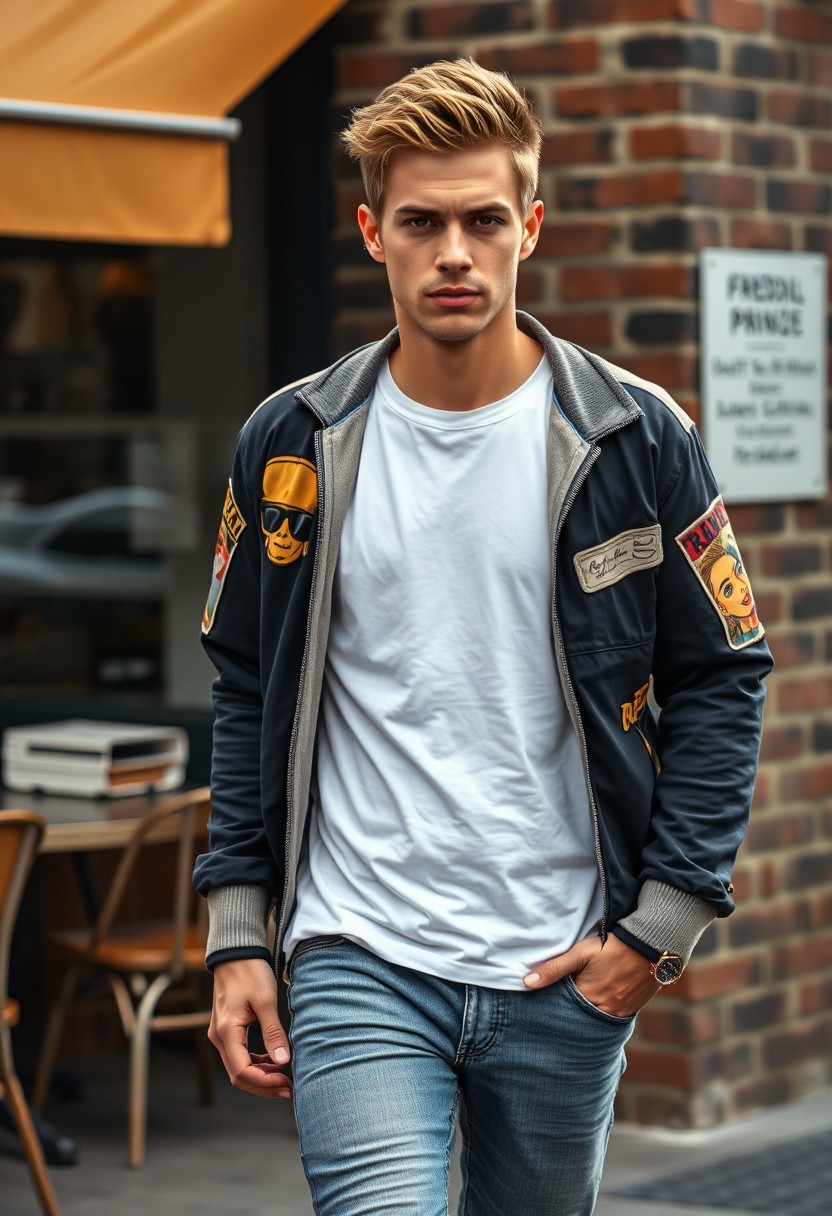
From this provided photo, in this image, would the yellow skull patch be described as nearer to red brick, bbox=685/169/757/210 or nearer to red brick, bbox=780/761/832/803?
red brick, bbox=685/169/757/210

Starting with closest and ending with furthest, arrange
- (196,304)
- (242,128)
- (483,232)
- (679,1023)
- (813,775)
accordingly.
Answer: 1. (483,232)
2. (679,1023)
3. (813,775)
4. (242,128)
5. (196,304)

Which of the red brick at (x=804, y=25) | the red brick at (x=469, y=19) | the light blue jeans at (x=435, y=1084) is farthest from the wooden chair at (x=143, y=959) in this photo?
the light blue jeans at (x=435, y=1084)

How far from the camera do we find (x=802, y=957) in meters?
6.06

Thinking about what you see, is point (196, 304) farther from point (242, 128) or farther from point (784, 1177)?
point (784, 1177)

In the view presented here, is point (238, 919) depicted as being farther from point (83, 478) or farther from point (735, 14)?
point (83, 478)

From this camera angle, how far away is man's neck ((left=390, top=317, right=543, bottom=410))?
2793 mm

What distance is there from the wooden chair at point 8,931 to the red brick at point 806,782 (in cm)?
202

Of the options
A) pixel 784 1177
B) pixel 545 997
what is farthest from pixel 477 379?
pixel 784 1177

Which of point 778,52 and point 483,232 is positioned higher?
point 778,52

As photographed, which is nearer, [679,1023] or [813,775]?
[679,1023]

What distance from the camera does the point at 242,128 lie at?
6484 millimetres

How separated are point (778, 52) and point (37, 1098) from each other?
11.0ft

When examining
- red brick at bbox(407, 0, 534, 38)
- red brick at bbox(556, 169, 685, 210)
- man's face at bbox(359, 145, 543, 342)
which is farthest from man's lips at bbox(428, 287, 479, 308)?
red brick at bbox(407, 0, 534, 38)

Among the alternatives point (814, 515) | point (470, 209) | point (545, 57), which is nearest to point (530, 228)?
point (470, 209)
